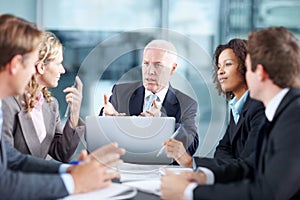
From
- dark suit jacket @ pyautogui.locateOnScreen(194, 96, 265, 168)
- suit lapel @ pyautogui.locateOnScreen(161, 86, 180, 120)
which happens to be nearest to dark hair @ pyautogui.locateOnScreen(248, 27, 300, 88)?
dark suit jacket @ pyautogui.locateOnScreen(194, 96, 265, 168)

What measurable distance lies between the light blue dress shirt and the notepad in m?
0.66

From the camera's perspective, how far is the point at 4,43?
136cm

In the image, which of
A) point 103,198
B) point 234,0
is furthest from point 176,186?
point 234,0

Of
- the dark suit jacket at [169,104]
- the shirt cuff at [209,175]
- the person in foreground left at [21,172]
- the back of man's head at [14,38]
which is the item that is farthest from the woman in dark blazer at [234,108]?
the back of man's head at [14,38]

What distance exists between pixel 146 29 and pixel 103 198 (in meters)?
3.95

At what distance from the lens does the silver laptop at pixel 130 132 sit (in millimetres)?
1941

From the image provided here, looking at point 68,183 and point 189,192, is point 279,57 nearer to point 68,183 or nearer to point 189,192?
point 189,192

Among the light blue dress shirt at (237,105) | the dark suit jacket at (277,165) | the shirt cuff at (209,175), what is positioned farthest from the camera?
the light blue dress shirt at (237,105)

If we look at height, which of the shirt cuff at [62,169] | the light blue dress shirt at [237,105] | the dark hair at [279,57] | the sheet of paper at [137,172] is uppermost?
the dark hair at [279,57]

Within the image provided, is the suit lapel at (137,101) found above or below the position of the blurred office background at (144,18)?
below

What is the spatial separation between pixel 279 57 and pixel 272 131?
20 centimetres

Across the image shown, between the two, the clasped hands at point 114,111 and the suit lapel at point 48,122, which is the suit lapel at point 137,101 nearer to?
the clasped hands at point 114,111

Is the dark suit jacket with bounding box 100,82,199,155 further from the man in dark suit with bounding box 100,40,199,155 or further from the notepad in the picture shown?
the notepad

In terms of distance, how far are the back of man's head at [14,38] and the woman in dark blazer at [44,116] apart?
0.49m
